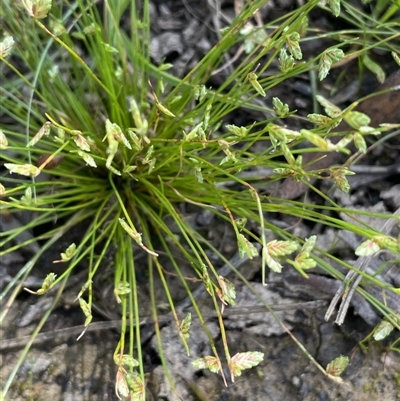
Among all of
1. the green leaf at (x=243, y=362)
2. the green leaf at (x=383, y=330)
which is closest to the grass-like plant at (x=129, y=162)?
the green leaf at (x=383, y=330)

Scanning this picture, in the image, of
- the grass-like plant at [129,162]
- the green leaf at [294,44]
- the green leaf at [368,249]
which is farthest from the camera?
the grass-like plant at [129,162]

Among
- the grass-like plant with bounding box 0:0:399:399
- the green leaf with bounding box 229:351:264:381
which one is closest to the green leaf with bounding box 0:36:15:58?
the grass-like plant with bounding box 0:0:399:399

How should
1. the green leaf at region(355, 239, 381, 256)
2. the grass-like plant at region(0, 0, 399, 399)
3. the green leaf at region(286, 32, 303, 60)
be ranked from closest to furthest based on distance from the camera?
the green leaf at region(355, 239, 381, 256) < the green leaf at region(286, 32, 303, 60) < the grass-like plant at region(0, 0, 399, 399)

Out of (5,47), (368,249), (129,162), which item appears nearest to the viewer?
(368,249)

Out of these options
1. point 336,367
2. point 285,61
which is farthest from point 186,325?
point 285,61

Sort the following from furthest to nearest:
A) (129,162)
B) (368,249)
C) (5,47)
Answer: (129,162) < (5,47) < (368,249)

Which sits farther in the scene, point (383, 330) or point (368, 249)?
point (383, 330)

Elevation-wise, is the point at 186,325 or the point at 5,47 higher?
the point at 5,47

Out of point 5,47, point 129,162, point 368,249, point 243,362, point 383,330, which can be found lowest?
point 383,330

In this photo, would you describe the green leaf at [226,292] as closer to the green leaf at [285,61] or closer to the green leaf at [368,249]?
the green leaf at [368,249]

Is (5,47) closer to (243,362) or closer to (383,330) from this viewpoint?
(243,362)

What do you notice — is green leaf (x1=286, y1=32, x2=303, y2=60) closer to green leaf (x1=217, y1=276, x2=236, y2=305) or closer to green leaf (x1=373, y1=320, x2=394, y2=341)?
green leaf (x1=217, y1=276, x2=236, y2=305)

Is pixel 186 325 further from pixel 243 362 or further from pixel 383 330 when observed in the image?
pixel 383 330
